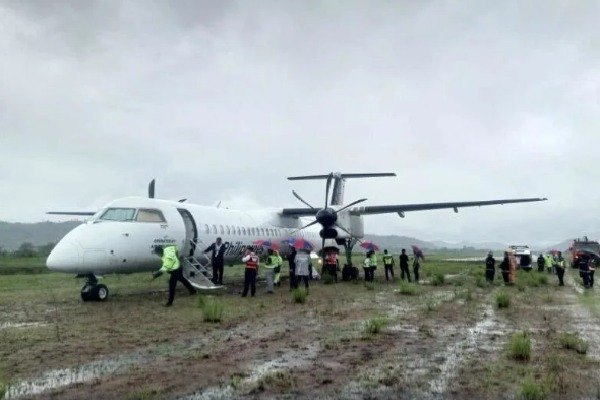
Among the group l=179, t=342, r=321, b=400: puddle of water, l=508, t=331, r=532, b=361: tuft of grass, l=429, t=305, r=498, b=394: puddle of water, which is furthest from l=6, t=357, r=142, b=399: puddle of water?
l=508, t=331, r=532, b=361: tuft of grass

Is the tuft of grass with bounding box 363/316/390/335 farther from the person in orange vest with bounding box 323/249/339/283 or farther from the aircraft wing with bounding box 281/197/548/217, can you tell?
the aircraft wing with bounding box 281/197/548/217

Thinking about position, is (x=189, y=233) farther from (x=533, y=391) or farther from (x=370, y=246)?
(x=533, y=391)

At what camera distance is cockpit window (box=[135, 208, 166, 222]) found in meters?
16.3

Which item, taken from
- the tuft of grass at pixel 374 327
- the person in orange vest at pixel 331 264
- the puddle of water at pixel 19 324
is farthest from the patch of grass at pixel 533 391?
the person in orange vest at pixel 331 264

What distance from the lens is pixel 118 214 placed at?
15.8 meters

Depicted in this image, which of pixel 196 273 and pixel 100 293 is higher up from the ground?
pixel 196 273

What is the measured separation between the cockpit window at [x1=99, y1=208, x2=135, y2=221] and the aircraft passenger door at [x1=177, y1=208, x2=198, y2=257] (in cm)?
264

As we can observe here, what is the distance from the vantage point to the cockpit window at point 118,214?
616 inches

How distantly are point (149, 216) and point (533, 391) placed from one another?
1305cm

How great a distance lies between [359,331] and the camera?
32.9ft

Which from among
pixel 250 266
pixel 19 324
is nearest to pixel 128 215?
pixel 250 266

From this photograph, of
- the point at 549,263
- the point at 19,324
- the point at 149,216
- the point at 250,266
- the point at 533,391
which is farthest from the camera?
the point at 549,263

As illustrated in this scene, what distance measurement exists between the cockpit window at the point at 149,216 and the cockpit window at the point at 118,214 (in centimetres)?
22

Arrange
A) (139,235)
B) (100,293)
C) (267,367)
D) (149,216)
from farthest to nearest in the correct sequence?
(149,216) < (139,235) < (100,293) < (267,367)
